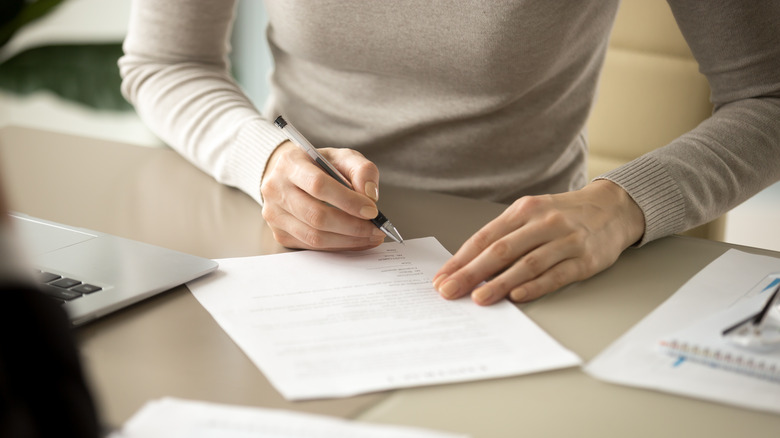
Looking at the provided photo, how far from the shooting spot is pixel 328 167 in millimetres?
776

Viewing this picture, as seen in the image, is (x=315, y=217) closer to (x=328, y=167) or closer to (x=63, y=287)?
(x=328, y=167)

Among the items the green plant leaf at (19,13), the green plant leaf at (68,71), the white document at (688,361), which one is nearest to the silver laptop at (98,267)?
the white document at (688,361)

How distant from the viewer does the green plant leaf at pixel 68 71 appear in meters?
1.77

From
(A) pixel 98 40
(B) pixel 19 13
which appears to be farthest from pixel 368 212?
(A) pixel 98 40

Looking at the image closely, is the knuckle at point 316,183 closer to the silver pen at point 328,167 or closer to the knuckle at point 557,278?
the silver pen at point 328,167

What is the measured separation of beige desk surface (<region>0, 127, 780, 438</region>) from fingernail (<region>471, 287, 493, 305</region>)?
3 cm

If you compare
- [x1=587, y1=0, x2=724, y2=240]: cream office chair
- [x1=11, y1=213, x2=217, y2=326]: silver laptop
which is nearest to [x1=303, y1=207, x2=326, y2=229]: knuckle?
[x1=11, y1=213, x2=217, y2=326]: silver laptop

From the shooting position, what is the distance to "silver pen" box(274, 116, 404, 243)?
2.43ft

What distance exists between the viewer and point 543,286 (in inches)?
25.8

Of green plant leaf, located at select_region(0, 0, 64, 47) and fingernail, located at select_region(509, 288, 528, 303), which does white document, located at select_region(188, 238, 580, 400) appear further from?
green plant leaf, located at select_region(0, 0, 64, 47)

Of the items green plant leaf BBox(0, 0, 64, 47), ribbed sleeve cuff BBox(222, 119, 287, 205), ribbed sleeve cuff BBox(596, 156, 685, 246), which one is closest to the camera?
ribbed sleeve cuff BBox(596, 156, 685, 246)

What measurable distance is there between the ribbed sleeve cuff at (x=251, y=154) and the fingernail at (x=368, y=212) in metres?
0.17

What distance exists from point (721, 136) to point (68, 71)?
60.3 inches

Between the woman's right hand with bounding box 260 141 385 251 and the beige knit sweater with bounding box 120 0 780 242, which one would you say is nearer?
the woman's right hand with bounding box 260 141 385 251
